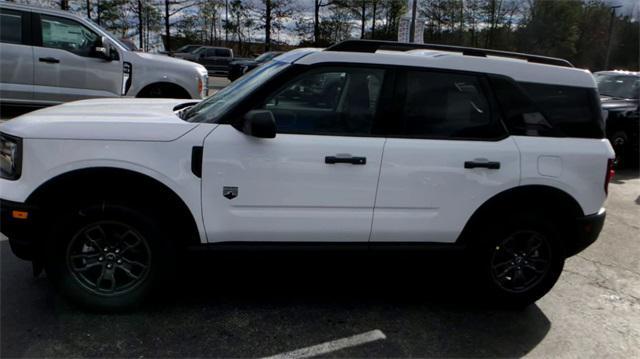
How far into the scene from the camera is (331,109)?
3.43 metres

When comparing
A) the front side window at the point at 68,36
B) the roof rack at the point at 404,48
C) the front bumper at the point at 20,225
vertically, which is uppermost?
the front side window at the point at 68,36

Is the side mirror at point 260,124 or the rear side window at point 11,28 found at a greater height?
the rear side window at point 11,28

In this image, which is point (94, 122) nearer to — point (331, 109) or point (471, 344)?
point (331, 109)

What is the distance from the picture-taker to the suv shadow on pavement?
308cm

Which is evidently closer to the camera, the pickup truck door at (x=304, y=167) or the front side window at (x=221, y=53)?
the pickup truck door at (x=304, y=167)

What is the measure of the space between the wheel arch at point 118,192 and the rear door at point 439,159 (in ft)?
4.23

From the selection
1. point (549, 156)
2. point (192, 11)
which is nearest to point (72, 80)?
point (549, 156)

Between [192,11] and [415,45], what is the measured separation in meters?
41.3

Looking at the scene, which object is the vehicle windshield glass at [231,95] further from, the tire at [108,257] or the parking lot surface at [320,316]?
the parking lot surface at [320,316]

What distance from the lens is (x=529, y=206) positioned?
3.70m

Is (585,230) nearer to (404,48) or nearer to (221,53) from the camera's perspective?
(404,48)

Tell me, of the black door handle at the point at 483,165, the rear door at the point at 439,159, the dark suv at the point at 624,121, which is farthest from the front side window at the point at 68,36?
the dark suv at the point at 624,121

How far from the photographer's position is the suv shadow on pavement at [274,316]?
3080 mm

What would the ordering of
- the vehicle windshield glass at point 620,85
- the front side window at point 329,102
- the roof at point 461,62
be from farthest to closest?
1. the vehicle windshield glass at point 620,85
2. the roof at point 461,62
3. the front side window at point 329,102
